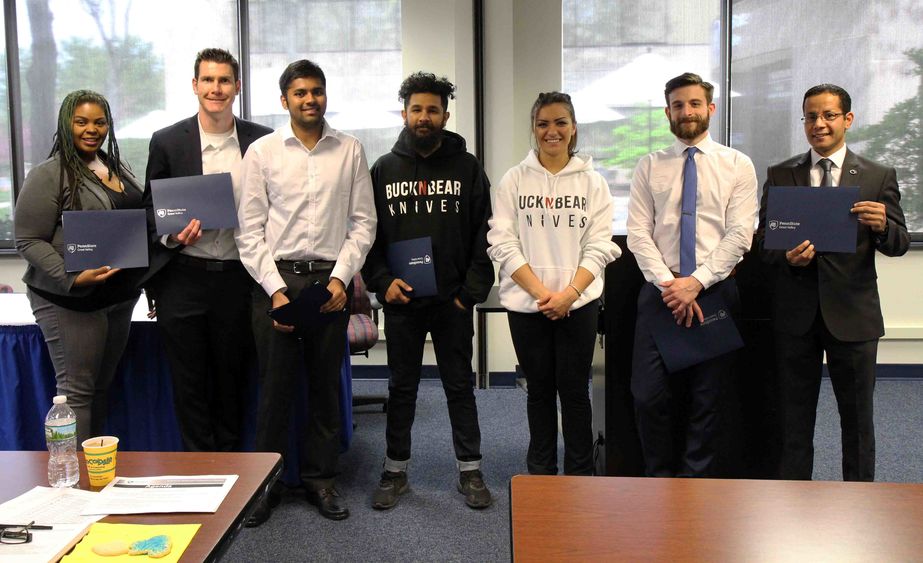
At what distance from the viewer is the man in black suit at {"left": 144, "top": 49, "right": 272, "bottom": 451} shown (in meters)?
2.77

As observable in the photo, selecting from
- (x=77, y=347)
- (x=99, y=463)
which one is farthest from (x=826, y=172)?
(x=77, y=347)

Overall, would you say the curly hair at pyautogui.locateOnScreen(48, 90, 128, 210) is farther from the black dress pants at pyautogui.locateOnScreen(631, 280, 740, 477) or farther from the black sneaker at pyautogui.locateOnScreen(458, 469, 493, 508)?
the black dress pants at pyautogui.locateOnScreen(631, 280, 740, 477)

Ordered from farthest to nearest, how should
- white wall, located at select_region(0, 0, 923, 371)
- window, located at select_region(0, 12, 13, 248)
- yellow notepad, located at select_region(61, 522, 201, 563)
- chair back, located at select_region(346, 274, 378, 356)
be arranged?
window, located at select_region(0, 12, 13, 248) → white wall, located at select_region(0, 0, 923, 371) → chair back, located at select_region(346, 274, 378, 356) → yellow notepad, located at select_region(61, 522, 201, 563)

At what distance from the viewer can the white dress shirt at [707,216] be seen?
2693 millimetres

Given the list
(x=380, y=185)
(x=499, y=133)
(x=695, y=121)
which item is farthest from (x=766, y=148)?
(x=380, y=185)

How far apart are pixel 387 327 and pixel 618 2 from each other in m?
3.25

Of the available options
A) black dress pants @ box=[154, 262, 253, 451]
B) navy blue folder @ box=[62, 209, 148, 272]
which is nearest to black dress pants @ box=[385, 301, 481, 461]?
black dress pants @ box=[154, 262, 253, 451]

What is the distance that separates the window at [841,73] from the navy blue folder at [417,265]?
3255 millimetres

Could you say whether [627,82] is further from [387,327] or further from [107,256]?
[107,256]

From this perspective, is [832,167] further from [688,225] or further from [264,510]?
[264,510]

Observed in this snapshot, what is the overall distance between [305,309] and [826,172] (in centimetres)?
189

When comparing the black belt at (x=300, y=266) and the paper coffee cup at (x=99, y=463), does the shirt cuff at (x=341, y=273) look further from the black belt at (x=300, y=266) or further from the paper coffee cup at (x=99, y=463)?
the paper coffee cup at (x=99, y=463)

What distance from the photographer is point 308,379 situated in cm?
296

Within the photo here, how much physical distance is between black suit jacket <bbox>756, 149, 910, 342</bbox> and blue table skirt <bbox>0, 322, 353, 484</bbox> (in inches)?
74.5
